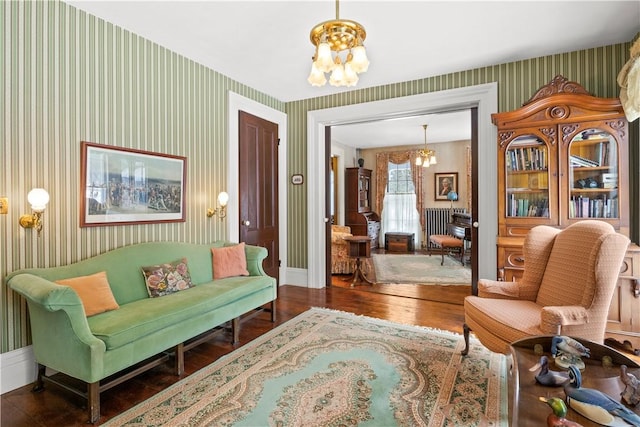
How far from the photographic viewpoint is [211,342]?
2961mm

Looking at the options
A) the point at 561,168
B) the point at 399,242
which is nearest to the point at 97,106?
the point at 561,168

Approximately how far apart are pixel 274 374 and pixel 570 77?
13.3 ft

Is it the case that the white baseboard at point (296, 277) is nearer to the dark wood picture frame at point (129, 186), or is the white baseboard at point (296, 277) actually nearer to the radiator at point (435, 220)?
the dark wood picture frame at point (129, 186)

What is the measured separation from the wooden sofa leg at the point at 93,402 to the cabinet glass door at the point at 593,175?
13.4 feet

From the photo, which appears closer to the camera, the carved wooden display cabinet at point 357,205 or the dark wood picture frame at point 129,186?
the dark wood picture frame at point 129,186

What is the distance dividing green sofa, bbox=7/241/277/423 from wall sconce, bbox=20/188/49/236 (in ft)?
1.06

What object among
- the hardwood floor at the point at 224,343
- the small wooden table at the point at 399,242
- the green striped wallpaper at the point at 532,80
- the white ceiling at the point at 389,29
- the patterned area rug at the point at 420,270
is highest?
the white ceiling at the point at 389,29

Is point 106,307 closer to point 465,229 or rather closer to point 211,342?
point 211,342

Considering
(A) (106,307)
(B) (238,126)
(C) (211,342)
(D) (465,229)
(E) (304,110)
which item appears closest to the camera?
(A) (106,307)

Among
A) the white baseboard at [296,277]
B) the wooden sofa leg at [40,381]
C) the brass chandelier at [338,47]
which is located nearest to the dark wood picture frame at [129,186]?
the wooden sofa leg at [40,381]

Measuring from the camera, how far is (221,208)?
391cm

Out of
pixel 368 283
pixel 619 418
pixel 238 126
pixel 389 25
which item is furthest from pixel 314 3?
pixel 368 283

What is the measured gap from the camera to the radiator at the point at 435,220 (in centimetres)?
827

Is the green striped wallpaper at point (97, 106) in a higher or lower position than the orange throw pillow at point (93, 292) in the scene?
higher
